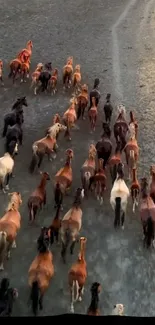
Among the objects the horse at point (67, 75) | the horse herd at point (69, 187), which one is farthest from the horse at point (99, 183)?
the horse at point (67, 75)

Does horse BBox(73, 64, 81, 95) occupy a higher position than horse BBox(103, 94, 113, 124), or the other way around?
horse BBox(73, 64, 81, 95)

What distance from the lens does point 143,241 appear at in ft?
29.4

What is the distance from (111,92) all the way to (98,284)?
25.5 ft

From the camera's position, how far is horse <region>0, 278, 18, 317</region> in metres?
7.11

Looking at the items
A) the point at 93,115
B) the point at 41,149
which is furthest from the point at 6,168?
the point at 93,115

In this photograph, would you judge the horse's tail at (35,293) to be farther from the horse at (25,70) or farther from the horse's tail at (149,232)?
the horse at (25,70)

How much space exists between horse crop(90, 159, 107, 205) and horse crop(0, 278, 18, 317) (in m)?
3.05

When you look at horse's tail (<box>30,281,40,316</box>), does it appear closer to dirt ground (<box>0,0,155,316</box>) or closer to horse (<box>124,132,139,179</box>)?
dirt ground (<box>0,0,155,316</box>)

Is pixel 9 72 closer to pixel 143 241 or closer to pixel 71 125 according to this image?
pixel 71 125

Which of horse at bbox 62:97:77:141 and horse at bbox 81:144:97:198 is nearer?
horse at bbox 81:144:97:198

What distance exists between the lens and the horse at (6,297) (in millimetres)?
7109

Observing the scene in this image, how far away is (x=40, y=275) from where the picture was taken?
24.5ft

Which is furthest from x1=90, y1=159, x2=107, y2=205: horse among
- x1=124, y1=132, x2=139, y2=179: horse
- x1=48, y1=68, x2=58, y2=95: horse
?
x1=48, y1=68, x2=58, y2=95: horse

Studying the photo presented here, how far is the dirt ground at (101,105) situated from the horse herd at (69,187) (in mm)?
218
